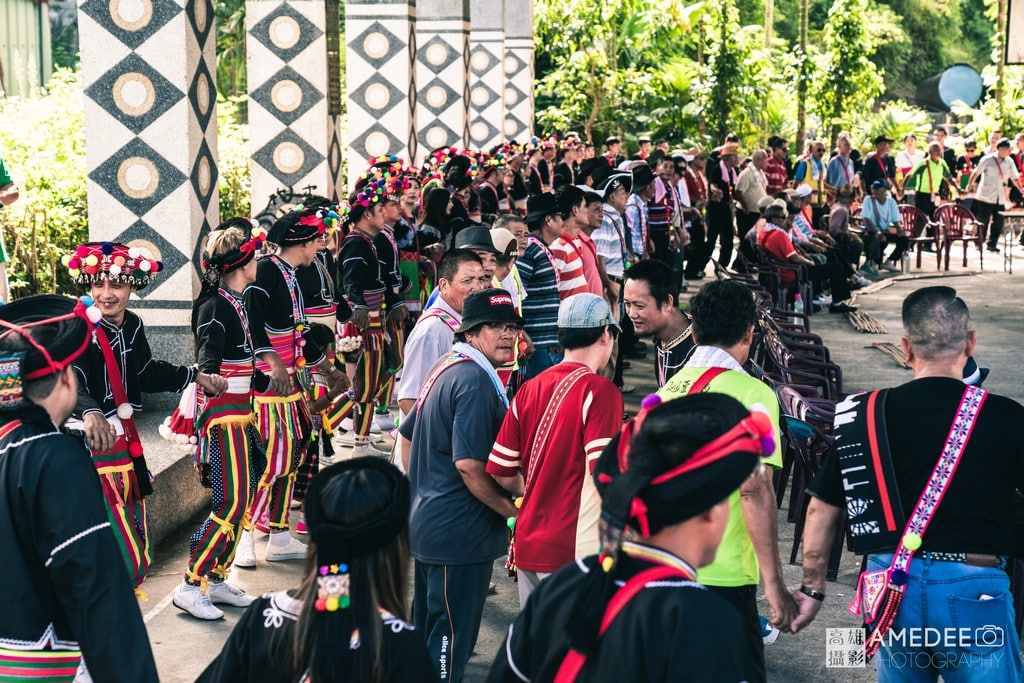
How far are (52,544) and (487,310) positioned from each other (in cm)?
201

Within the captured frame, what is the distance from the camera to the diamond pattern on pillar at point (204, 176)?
834cm

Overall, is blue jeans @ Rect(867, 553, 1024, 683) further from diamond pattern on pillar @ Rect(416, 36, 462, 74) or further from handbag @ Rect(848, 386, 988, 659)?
diamond pattern on pillar @ Rect(416, 36, 462, 74)

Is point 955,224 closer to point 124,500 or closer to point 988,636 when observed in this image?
point 124,500

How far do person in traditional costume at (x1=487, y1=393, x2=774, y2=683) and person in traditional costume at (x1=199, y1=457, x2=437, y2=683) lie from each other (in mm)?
347

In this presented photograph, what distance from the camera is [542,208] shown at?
29.9 ft

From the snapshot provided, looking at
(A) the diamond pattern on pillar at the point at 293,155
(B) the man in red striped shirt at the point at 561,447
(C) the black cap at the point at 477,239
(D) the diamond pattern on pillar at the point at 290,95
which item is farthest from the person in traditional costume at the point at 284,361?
(D) the diamond pattern on pillar at the point at 290,95

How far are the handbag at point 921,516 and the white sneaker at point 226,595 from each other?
11.2 ft

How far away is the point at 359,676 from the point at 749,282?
31.2 feet

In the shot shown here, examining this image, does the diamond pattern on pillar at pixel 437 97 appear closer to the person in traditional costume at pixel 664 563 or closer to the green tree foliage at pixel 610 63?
the green tree foliage at pixel 610 63

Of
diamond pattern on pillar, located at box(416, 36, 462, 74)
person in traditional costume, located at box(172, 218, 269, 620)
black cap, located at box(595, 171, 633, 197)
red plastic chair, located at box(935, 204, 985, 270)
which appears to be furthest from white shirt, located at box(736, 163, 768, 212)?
person in traditional costume, located at box(172, 218, 269, 620)

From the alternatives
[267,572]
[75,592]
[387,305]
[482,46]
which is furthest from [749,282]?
[482,46]

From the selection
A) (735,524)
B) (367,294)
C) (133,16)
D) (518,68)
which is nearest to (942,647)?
(735,524)

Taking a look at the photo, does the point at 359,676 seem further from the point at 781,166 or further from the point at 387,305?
the point at 781,166

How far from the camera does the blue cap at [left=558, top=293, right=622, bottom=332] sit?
4590 millimetres
